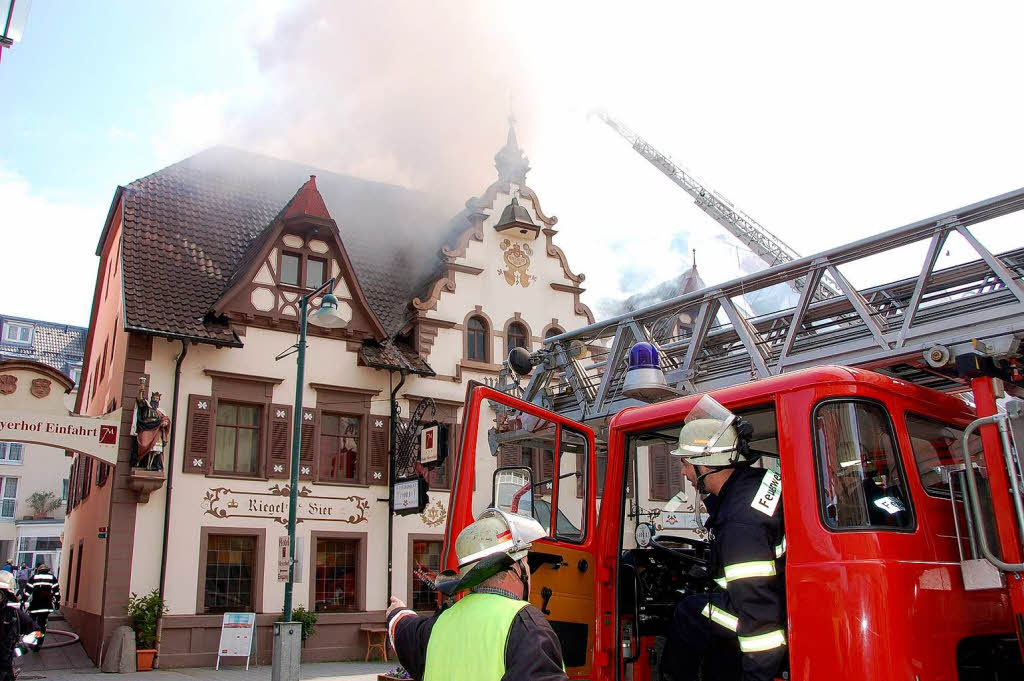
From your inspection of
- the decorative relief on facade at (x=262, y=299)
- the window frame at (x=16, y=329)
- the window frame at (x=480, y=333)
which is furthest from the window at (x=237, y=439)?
the window frame at (x=16, y=329)

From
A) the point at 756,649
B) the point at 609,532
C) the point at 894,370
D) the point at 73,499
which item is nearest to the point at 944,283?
the point at 894,370

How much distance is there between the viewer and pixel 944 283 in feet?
20.5

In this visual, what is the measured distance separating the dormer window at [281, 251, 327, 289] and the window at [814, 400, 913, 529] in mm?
15855

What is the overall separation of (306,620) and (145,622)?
9.51ft

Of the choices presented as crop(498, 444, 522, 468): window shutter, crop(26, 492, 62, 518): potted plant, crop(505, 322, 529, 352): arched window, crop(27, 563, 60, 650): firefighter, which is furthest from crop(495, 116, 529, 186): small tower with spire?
crop(26, 492, 62, 518): potted plant

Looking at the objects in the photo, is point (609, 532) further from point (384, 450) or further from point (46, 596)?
point (384, 450)

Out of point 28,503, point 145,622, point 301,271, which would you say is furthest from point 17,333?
point 145,622

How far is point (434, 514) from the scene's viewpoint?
19.3m

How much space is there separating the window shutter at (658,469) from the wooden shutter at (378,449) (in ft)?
44.3

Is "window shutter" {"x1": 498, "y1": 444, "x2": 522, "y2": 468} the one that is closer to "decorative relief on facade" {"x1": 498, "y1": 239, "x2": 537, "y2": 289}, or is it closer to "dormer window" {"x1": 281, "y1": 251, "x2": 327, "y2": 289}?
"dormer window" {"x1": 281, "y1": 251, "x2": 327, "y2": 289}

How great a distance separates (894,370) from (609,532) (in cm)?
266

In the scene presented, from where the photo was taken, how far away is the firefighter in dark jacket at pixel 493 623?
289cm

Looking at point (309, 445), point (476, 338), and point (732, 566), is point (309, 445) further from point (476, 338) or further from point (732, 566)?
point (732, 566)

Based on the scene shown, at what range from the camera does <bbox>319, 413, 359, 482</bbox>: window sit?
18.5 metres
